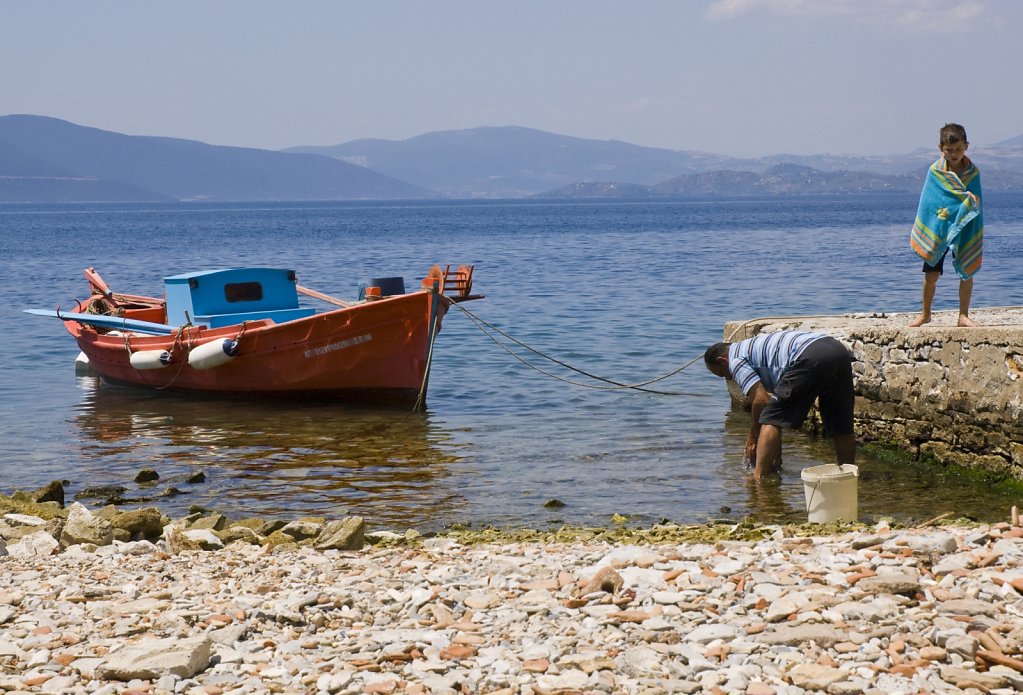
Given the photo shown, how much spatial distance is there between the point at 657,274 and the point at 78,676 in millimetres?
33093

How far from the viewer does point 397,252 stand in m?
60.3

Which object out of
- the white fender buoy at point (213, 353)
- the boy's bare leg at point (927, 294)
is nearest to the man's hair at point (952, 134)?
the boy's bare leg at point (927, 294)

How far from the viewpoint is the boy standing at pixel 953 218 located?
956 cm

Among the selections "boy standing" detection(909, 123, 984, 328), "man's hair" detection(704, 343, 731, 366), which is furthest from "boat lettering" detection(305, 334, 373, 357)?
"boy standing" detection(909, 123, 984, 328)

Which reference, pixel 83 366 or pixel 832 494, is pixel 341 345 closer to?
pixel 83 366

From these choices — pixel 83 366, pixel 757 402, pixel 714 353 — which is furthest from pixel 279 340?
pixel 757 402

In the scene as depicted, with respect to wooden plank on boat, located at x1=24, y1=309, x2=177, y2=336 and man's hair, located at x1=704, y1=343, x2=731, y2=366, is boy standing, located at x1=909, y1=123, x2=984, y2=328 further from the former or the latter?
wooden plank on boat, located at x1=24, y1=309, x2=177, y2=336

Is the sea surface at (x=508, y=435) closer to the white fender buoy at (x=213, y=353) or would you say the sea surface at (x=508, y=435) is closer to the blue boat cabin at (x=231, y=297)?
the white fender buoy at (x=213, y=353)

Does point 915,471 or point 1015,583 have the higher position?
point 1015,583

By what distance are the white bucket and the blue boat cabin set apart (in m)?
9.93

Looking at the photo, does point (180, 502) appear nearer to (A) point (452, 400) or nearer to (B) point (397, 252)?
(A) point (452, 400)

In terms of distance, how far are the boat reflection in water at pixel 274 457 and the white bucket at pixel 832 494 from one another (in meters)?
2.96

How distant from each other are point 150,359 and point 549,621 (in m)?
12.0

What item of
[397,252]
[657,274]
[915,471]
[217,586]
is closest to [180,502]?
[217,586]
